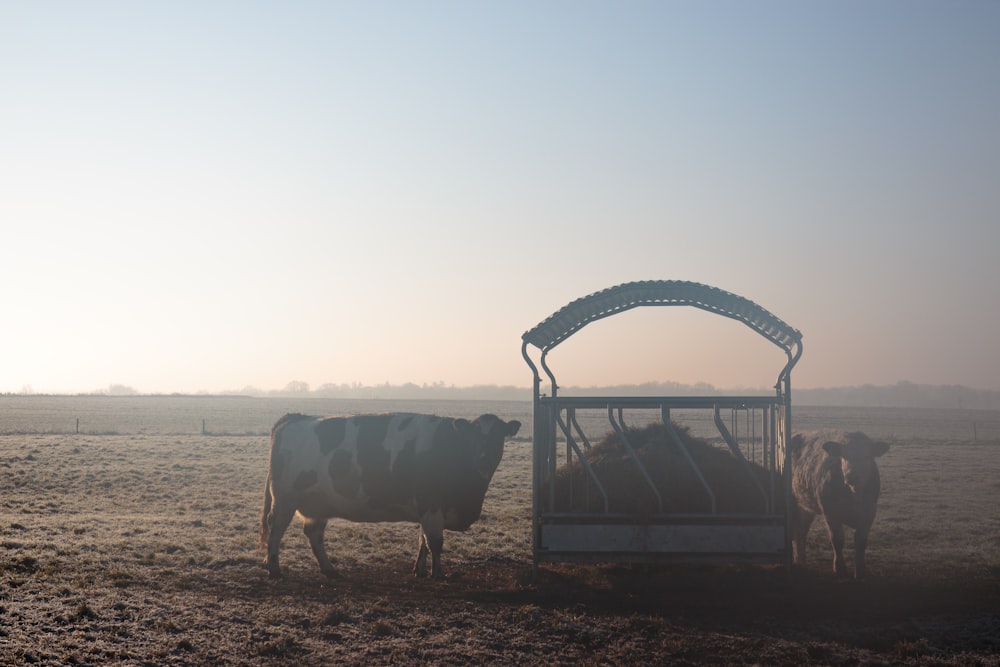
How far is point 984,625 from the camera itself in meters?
9.42

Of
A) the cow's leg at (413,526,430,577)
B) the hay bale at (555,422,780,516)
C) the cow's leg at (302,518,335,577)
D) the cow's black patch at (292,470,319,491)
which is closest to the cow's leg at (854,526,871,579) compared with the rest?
the hay bale at (555,422,780,516)

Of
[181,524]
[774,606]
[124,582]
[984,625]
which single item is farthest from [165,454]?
[984,625]

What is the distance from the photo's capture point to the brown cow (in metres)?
12.8

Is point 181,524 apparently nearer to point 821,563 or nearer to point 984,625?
point 821,563

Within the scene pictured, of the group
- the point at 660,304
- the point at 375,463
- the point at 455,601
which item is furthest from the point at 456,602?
the point at 660,304

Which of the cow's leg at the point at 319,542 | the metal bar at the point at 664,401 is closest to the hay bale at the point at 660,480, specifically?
the metal bar at the point at 664,401

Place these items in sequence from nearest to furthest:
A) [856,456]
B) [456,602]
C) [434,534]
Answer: [456,602]
[434,534]
[856,456]

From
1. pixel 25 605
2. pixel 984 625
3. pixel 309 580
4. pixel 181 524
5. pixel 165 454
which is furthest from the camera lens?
pixel 165 454

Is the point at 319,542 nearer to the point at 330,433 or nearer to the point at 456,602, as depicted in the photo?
the point at 330,433

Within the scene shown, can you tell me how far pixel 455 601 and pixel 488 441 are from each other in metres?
2.85

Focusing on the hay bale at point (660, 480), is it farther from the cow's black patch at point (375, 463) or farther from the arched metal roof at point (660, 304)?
the cow's black patch at point (375, 463)

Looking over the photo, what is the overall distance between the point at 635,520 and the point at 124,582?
23.9ft

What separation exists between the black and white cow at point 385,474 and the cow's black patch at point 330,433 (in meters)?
0.02

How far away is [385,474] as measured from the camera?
13.1 meters
